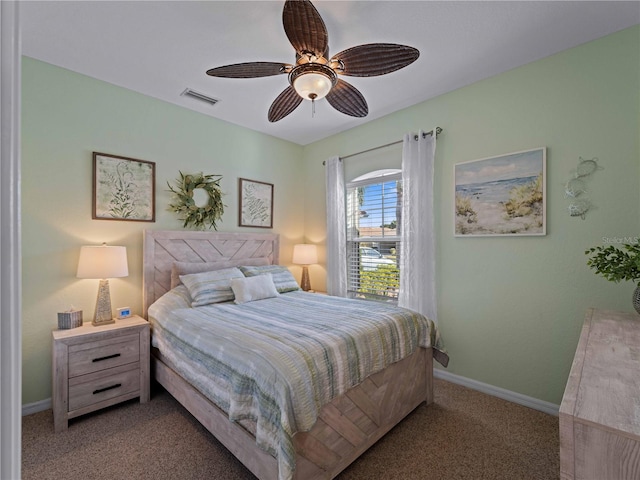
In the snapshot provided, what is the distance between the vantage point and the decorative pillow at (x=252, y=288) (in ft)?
9.50

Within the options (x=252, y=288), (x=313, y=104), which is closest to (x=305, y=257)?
(x=252, y=288)

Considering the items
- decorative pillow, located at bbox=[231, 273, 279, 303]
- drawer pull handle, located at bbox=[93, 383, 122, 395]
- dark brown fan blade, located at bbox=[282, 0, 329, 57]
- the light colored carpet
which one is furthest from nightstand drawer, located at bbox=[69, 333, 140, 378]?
dark brown fan blade, located at bbox=[282, 0, 329, 57]

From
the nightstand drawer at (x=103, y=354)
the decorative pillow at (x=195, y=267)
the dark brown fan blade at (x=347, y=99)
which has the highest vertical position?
the dark brown fan blade at (x=347, y=99)

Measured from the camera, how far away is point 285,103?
2398 mm

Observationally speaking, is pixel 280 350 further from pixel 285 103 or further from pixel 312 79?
pixel 285 103

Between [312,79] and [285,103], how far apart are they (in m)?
0.53

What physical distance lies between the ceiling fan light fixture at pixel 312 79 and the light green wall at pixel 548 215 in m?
1.54

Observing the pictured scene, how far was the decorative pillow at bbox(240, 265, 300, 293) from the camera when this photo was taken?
3.35 meters

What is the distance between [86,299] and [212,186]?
1.59 meters

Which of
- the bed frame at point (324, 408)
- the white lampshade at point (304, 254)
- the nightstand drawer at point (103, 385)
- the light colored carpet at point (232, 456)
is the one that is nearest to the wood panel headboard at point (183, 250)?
the bed frame at point (324, 408)

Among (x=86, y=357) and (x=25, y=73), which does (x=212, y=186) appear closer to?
(x=25, y=73)

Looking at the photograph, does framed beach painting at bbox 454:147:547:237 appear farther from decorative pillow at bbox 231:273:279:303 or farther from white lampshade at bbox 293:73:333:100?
decorative pillow at bbox 231:273:279:303

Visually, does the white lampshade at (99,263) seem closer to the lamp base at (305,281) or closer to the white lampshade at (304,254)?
the white lampshade at (304,254)

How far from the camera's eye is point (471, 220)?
281 centimetres
